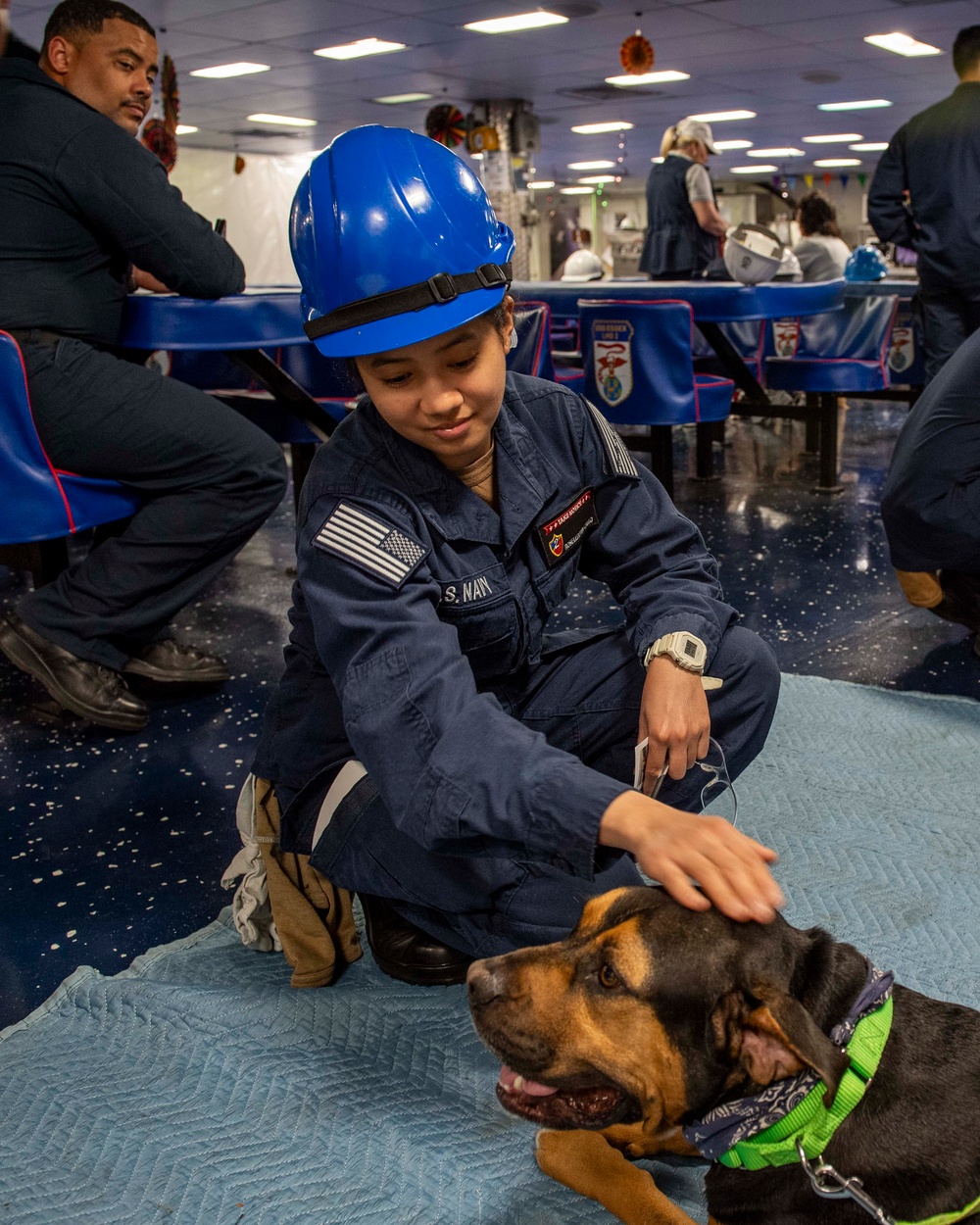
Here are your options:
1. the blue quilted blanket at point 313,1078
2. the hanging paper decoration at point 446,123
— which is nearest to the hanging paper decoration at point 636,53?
the hanging paper decoration at point 446,123

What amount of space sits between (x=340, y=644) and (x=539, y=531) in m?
0.40

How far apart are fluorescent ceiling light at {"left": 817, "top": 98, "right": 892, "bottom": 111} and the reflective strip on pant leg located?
610 inches

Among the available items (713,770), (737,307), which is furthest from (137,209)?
(737,307)

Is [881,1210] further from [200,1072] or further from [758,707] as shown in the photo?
[200,1072]

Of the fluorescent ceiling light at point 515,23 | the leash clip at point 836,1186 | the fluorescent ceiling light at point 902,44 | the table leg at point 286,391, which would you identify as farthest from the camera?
the fluorescent ceiling light at point 902,44

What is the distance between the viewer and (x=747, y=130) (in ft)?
56.7

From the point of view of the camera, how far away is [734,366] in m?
5.43

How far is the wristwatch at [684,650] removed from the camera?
1630 mm

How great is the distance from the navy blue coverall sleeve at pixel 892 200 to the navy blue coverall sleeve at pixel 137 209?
3318mm

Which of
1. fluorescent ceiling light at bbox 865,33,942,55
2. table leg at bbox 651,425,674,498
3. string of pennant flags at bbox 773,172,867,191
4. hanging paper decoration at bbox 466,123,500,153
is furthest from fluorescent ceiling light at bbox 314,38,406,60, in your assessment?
string of pennant flags at bbox 773,172,867,191

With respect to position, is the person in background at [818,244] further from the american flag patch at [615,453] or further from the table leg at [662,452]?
the american flag patch at [615,453]

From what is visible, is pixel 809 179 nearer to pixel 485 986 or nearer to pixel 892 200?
pixel 892 200

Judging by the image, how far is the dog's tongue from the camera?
1.22 metres

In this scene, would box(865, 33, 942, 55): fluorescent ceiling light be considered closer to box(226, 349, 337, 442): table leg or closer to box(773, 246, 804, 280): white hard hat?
box(773, 246, 804, 280): white hard hat
